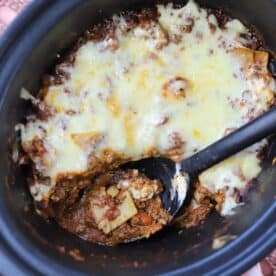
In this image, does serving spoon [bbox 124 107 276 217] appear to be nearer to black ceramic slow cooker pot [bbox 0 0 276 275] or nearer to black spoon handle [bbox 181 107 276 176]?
black spoon handle [bbox 181 107 276 176]

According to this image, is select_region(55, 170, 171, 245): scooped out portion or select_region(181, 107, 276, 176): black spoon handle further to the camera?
select_region(55, 170, 171, 245): scooped out portion

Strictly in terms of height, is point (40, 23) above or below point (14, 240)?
above

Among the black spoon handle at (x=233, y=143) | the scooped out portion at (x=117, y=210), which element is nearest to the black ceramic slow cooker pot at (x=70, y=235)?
the scooped out portion at (x=117, y=210)

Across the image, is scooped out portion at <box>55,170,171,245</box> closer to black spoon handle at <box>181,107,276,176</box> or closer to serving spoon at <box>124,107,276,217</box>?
serving spoon at <box>124,107,276,217</box>

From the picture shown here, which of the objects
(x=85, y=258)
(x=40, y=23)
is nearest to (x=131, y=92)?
(x=40, y=23)

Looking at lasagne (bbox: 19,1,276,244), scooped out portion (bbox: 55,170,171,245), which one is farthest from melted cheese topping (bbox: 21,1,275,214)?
scooped out portion (bbox: 55,170,171,245)

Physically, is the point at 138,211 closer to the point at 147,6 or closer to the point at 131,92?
the point at 131,92

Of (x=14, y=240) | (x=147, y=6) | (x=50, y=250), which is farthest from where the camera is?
(x=147, y=6)

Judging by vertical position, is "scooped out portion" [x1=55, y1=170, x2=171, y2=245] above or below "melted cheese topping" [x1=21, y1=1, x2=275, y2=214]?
below
